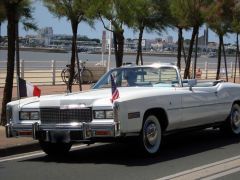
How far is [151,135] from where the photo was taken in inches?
401

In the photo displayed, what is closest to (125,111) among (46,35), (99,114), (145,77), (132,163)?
(99,114)

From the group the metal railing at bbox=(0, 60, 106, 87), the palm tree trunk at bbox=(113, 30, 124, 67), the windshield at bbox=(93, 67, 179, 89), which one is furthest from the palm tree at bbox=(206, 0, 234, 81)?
the windshield at bbox=(93, 67, 179, 89)

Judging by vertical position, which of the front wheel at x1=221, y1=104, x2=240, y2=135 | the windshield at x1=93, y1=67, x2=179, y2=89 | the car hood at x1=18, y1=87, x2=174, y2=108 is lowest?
the front wheel at x1=221, y1=104, x2=240, y2=135

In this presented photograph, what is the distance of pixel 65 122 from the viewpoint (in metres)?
9.79

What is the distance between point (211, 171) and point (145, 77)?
3.10 metres

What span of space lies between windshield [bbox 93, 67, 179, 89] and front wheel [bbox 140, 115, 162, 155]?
4.09 feet

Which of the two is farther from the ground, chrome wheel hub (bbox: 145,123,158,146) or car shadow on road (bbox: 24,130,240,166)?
chrome wheel hub (bbox: 145,123,158,146)

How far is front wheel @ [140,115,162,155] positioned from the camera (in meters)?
10.0

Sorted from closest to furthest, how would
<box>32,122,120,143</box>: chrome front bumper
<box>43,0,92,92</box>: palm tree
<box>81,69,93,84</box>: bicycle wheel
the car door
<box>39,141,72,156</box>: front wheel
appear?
1. <box>32,122,120,143</box>: chrome front bumper
2. <box>39,141,72,156</box>: front wheel
3. the car door
4. <box>43,0,92,92</box>: palm tree
5. <box>81,69,93,84</box>: bicycle wheel

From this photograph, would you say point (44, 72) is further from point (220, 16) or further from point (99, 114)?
point (99, 114)

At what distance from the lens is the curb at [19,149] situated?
35.4 ft

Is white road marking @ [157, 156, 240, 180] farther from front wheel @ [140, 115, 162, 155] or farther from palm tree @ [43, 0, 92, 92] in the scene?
palm tree @ [43, 0, 92, 92]

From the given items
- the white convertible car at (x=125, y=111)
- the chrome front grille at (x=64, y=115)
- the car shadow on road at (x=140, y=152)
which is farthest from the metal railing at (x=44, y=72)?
the chrome front grille at (x=64, y=115)

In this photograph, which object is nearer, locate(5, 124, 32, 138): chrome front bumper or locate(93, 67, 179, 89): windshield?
locate(5, 124, 32, 138): chrome front bumper
